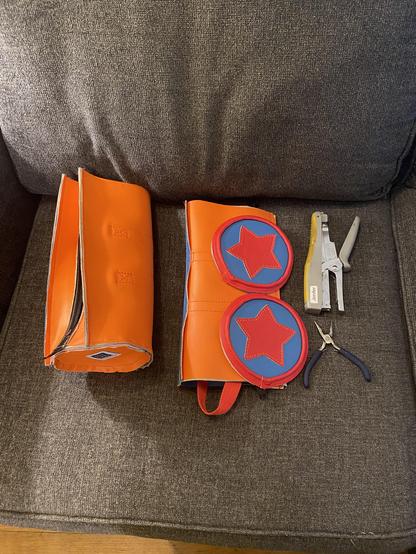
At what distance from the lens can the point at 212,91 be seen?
0.77 metres

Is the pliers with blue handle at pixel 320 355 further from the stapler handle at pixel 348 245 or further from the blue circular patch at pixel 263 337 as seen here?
the stapler handle at pixel 348 245

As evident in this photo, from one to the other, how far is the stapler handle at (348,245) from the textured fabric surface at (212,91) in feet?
0.27

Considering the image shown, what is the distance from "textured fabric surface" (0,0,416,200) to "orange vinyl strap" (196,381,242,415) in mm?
403

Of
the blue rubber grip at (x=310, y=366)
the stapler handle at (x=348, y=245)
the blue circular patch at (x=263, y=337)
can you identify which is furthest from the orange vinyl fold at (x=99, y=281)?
the stapler handle at (x=348, y=245)

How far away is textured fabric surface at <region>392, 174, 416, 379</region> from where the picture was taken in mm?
869

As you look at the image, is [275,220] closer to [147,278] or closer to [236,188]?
[236,188]

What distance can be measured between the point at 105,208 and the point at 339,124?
465 mm

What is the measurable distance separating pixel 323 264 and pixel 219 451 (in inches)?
16.0

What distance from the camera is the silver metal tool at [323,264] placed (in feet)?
2.79

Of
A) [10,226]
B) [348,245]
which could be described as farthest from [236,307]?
[10,226]

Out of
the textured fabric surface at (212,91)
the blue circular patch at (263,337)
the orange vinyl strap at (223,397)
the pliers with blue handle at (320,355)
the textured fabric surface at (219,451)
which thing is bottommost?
the textured fabric surface at (219,451)

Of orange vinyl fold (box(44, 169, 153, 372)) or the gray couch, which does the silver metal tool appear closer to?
the gray couch

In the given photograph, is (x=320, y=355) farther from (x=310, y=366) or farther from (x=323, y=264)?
(x=323, y=264)

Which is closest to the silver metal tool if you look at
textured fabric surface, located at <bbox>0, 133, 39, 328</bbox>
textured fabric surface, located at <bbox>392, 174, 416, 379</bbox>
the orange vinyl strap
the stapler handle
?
the stapler handle
